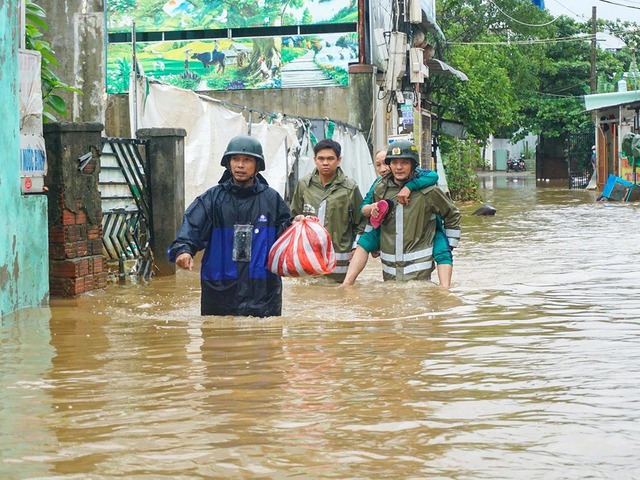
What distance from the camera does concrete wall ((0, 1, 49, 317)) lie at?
28.3 feet

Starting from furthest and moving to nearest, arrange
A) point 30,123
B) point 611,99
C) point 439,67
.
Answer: point 611,99 → point 439,67 → point 30,123

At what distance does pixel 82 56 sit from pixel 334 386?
9039mm

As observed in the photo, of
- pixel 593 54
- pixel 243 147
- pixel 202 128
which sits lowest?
pixel 243 147

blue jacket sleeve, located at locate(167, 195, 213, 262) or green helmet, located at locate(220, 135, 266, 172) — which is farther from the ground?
green helmet, located at locate(220, 135, 266, 172)

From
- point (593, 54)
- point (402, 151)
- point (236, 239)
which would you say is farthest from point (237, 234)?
point (593, 54)

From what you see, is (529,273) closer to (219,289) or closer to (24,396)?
(219,289)

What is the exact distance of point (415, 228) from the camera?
384 inches

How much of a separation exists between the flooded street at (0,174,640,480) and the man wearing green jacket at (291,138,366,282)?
21.6 inches

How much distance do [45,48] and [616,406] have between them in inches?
281

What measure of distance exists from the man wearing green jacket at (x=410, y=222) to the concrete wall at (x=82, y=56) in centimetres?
520

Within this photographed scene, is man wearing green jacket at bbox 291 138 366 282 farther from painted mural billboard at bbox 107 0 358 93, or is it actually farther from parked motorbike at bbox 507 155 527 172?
parked motorbike at bbox 507 155 527 172

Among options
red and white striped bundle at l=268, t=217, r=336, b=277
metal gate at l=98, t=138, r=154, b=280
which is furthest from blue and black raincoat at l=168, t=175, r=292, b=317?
metal gate at l=98, t=138, r=154, b=280

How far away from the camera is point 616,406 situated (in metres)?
5.20

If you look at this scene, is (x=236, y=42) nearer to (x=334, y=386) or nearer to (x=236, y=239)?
(x=236, y=239)
